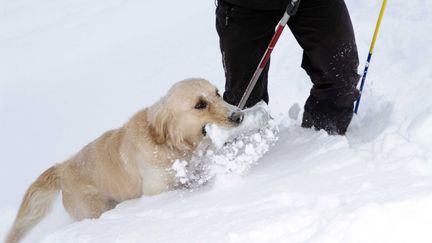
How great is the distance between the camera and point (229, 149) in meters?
3.46

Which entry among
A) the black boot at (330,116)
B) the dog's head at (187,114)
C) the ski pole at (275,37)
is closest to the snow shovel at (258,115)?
the ski pole at (275,37)

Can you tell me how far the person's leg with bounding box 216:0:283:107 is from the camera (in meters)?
3.73

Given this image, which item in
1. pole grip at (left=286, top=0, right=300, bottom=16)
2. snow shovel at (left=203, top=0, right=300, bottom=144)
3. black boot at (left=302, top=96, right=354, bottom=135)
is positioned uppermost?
pole grip at (left=286, top=0, right=300, bottom=16)

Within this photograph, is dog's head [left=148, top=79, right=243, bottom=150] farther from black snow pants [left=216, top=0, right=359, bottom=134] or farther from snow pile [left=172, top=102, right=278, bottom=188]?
black snow pants [left=216, top=0, right=359, bottom=134]

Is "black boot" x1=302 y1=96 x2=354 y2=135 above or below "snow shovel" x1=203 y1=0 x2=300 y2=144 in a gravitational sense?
below

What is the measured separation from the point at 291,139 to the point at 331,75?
0.58 meters

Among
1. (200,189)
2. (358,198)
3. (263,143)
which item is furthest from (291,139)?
(358,198)

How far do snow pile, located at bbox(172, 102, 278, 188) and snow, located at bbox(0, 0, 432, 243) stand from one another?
4 cm

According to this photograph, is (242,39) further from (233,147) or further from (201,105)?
(233,147)

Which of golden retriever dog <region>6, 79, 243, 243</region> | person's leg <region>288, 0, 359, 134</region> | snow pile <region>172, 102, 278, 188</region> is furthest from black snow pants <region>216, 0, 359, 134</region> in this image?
snow pile <region>172, 102, 278, 188</region>

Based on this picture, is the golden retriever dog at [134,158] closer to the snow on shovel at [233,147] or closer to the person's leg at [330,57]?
the snow on shovel at [233,147]

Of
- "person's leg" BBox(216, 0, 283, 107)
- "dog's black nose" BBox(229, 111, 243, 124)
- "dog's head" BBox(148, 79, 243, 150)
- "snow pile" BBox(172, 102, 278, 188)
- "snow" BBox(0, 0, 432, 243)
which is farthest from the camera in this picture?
"person's leg" BBox(216, 0, 283, 107)

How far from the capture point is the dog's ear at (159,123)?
3641 millimetres

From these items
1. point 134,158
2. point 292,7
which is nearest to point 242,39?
point 292,7
